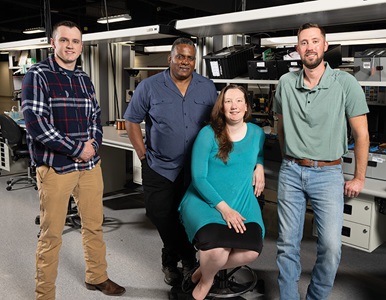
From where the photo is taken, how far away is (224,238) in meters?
1.82

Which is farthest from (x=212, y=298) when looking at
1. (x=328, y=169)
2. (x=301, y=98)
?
(x=301, y=98)

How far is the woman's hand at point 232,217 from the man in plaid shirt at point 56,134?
0.73 metres

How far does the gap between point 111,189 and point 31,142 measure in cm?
228

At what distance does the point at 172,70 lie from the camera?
2.19 m

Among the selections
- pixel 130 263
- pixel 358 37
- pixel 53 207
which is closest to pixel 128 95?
pixel 130 263

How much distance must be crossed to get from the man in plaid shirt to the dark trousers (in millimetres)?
352

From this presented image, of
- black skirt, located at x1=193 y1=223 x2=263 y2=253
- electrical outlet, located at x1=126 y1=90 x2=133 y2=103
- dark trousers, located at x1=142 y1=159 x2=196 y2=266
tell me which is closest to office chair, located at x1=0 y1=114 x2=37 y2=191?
electrical outlet, located at x1=126 y1=90 x2=133 y2=103

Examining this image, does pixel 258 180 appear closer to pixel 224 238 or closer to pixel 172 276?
pixel 224 238

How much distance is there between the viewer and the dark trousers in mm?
2258

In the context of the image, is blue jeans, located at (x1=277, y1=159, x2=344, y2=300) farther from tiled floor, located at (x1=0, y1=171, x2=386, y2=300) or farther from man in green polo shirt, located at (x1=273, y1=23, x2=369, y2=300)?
tiled floor, located at (x1=0, y1=171, x2=386, y2=300)

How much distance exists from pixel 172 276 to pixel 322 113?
134 cm

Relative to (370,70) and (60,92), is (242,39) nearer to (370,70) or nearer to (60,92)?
(370,70)

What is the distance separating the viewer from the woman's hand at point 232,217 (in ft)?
6.07

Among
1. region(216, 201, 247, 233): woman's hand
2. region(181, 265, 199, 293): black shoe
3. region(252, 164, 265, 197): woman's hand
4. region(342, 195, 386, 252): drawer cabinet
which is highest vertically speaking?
region(252, 164, 265, 197): woman's hand
